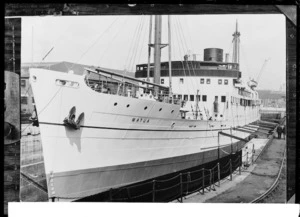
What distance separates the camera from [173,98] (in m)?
5.95

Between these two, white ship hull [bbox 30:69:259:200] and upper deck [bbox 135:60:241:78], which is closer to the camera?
white ship hull [bbox 30:69:259:200]

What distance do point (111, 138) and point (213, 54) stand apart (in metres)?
2.41

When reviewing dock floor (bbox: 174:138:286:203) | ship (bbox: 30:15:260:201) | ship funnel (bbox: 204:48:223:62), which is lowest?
dock floor (bbox: 174:138:286:203)

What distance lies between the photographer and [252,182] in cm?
485

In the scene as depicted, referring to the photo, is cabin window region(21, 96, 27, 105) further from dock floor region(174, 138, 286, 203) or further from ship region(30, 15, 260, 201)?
dock floor region(174, 138, 286, 203)

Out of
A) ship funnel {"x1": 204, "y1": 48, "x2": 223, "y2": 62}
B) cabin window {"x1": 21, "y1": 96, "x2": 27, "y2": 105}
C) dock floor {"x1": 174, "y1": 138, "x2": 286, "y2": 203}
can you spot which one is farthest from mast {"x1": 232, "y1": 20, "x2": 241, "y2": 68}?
cabin window {"x1": 21, "y1": 96, "x2": 27, "y2": 105}

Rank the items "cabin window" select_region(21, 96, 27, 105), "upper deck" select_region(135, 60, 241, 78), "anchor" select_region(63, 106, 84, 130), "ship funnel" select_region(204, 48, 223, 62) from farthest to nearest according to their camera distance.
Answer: "upper deck" select_region(135, 60, 241, 78)
"ship funnel" select_region(204, 48, 223, 62)
"anchor" select_region(63, 106, 84, 130)
"cabin window" select_region(21, 96, 27, 105)

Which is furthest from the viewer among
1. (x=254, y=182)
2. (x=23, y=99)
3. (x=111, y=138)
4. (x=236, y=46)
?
(x=111, y=138)

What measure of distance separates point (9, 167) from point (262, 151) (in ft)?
13.2

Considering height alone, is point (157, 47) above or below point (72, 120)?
above

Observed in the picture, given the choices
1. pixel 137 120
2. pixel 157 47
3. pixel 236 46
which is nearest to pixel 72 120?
pixel 137 120

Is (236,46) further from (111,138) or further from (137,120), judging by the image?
(111,138)

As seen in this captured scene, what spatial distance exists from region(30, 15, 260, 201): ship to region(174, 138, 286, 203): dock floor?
525mm

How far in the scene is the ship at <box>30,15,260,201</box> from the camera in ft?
15.0
